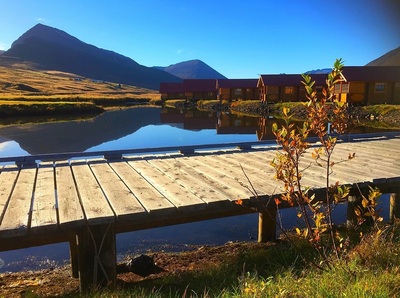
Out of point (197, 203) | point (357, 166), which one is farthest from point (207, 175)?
point (357, 166)

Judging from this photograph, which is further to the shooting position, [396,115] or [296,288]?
[396,115]

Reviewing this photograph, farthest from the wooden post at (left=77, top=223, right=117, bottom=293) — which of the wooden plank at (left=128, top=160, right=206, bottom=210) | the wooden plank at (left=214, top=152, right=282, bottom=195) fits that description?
the wooden plank at (left=214, top=152, right=282, bottom=195)

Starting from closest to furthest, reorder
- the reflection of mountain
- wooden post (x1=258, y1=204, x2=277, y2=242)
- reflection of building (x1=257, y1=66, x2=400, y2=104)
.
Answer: wooden post (x1=258, y1=204, x2=277, y2=242) < the reflection of mountain < reflection of building (x1=257, y1=66, x2=400, y2=104)

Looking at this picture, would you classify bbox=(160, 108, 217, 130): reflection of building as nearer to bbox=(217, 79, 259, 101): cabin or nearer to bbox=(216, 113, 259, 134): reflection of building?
bbox=(216, 113, 259, 134): reflection of building

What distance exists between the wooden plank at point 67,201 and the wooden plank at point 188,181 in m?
1.71

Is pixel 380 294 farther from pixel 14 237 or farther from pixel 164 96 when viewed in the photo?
pixel 164 96

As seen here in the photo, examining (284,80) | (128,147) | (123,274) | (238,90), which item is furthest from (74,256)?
(238,90)

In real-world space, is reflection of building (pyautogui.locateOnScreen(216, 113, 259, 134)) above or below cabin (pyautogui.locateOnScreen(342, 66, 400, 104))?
below

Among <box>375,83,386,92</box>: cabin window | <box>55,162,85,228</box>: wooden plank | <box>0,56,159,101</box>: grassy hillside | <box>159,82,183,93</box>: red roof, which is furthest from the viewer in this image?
<box>159,82,183,93</box>: red roof

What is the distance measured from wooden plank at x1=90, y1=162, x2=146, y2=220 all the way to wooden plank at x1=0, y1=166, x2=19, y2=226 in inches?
51.7

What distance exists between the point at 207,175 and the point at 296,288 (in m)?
3.57

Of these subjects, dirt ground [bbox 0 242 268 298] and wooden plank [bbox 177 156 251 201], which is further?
dirt ground [bbox 0 242 268 298]

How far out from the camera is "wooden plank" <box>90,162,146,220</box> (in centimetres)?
445

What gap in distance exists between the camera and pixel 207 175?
6.52 meters
